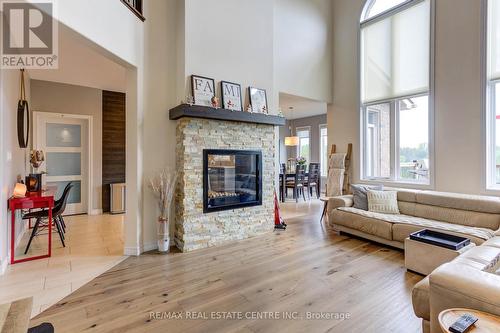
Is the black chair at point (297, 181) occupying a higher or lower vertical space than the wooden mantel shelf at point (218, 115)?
lower

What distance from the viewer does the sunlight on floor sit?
2434 millimetres

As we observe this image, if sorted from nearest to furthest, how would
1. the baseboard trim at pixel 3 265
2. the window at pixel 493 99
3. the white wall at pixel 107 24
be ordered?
the white wall at pixel 107 24 → the baseboard trim at pixel 3 265 → the window at pixel 493 99

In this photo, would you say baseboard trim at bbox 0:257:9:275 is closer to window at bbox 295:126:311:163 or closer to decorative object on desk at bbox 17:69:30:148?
decorative object on desk at bbox 17:69:30:148

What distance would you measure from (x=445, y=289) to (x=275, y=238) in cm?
279

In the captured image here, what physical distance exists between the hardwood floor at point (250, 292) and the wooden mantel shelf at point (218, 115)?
1.89 meters

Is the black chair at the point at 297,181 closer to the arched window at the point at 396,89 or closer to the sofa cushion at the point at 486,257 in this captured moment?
the arched window at the point at 396,89

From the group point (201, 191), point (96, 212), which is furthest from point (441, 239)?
point (96, 212)

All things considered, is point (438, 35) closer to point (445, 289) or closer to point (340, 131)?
point (340, 131)

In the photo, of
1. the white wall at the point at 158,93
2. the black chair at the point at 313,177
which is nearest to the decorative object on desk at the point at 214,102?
the white wall at the point at 158,93

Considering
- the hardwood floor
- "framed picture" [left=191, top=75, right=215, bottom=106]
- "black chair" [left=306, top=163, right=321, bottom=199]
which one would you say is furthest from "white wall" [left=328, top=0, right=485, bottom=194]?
"framed picture" [left=191, top=75, right=215, bottom=106]

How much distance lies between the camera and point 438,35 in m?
4.39

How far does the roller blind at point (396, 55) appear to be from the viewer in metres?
4.64

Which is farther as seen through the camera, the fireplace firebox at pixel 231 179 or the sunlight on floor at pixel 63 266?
the fireplace firebox at pixel 231 179

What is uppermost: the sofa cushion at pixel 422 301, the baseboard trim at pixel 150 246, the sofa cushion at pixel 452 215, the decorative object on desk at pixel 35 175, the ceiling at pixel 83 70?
the ceiling at pixel 83 70
